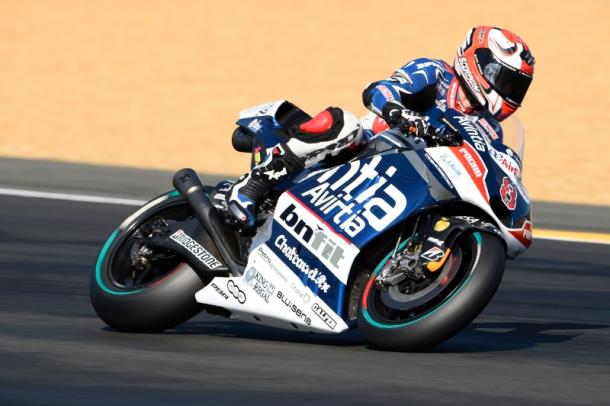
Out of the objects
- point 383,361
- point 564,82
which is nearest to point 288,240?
point 383,361

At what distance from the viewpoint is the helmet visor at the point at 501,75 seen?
6898 millimetres

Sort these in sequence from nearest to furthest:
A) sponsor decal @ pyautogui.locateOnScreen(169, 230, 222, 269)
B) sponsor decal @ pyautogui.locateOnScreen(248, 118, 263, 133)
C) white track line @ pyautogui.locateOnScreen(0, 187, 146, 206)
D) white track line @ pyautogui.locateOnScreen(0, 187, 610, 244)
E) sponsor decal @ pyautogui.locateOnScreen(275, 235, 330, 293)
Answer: sponsor decal @ pyautogui.locateOnScreen(275, 235, 330, 293)
sponsor decal @ pyautogui.locateOnScreen(169, 230, 222, 269)
sponsor decal @ pyautogui.locateOnScreen(248, 118, 263, 133)
white track line @ pyautogui.locateOnScreen(0, 187, 610, 244)
white track line @ pyautogui.locateOnScreen(0, 187, 146, 206)

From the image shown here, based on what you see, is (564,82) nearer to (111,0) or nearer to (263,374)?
(111,0)

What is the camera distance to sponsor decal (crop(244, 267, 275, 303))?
22.4 feet

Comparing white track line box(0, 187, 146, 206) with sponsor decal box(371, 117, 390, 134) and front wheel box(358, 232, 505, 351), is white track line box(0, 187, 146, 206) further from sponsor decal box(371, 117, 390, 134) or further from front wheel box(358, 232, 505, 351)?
front wheel box(358, 232, 505, 351)

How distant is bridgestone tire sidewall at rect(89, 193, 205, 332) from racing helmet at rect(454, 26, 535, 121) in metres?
1.62

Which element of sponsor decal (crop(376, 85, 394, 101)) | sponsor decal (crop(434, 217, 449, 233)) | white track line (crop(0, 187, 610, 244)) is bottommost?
white track line (crop(0, 187, 610, 244))

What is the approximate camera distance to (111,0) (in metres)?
24.3

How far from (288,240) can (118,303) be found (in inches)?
35.1

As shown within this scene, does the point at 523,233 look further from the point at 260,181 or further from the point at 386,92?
the point at 260,181

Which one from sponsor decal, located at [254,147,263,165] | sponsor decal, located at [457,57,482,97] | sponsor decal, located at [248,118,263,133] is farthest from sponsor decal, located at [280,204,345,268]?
sponsor decal, located at [457,57,482,97]

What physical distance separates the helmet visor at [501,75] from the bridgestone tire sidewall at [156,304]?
1.69 m

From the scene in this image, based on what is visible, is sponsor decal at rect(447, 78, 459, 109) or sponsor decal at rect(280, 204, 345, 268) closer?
sponsor decal at rect(280, 204, 345, 268)

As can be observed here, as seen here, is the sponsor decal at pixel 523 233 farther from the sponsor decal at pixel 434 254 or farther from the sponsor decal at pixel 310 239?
the sponsor decal at pixel 310 239
